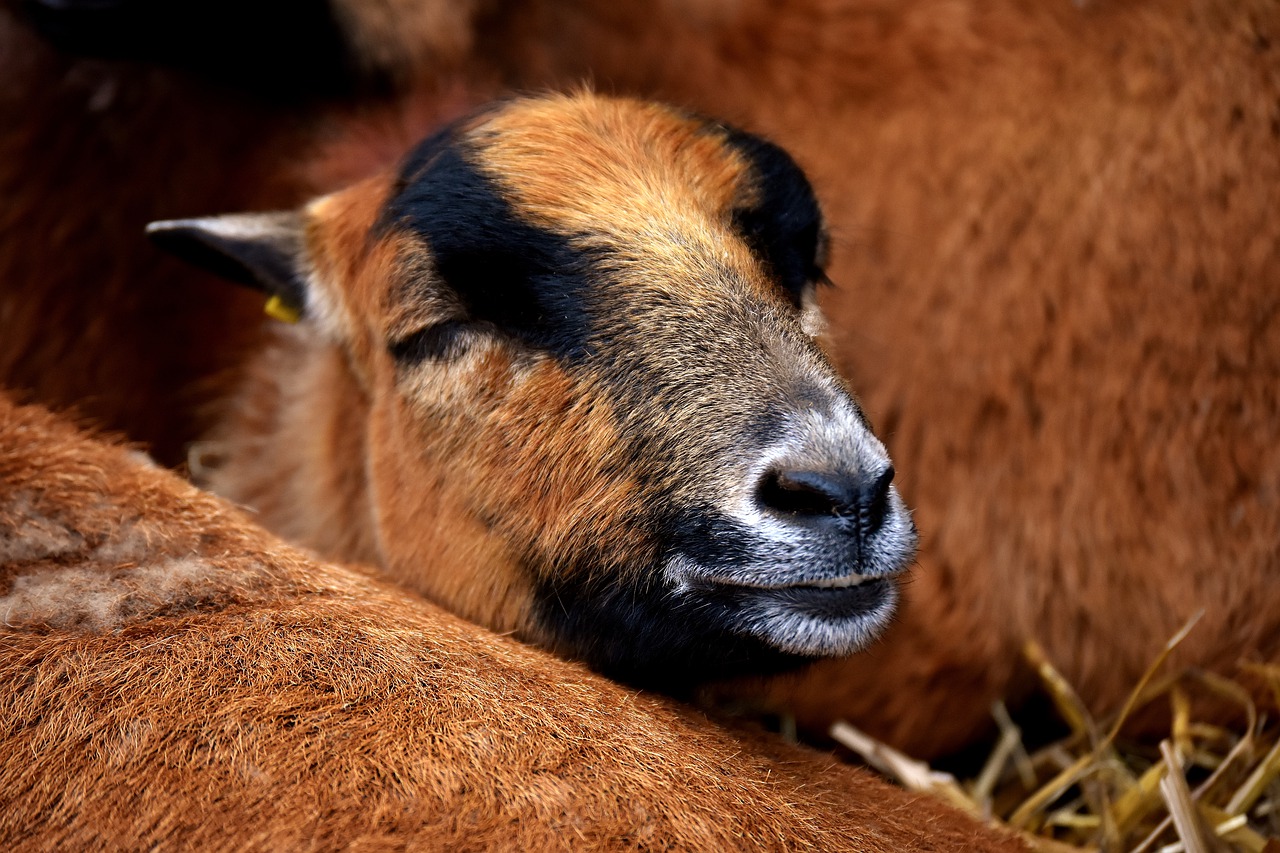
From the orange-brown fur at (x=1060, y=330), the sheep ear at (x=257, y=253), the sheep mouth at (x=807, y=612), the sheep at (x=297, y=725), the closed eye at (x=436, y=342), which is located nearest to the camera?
the sheep at (x=297, y=725)

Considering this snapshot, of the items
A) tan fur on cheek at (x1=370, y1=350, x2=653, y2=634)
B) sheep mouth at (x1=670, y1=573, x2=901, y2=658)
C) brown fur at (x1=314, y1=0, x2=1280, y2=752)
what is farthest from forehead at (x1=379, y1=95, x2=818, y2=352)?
brown fur at (x1=314, y1=0, x2=1280, y2=752)

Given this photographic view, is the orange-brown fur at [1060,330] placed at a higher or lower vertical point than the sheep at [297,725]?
higher

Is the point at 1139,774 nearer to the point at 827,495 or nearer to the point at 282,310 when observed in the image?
the point at 827,495

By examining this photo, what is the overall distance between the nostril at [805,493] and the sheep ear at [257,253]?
1.98 metres

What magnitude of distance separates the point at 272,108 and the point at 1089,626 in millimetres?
3827

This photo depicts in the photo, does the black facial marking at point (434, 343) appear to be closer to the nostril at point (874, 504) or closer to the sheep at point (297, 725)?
the sheep at point (297, 725)

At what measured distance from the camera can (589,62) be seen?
5027mm

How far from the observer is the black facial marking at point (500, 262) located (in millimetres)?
3129

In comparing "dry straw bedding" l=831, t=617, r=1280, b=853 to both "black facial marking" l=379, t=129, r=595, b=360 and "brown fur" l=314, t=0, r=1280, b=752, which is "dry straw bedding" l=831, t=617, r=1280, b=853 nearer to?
"brown fur" l=314, t=0, r=1280, b=752

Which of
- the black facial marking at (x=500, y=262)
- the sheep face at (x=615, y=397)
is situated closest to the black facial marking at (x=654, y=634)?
the sheep face at (x=615, y=397)

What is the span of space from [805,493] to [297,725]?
116cm

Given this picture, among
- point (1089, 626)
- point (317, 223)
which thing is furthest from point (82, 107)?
point (1089, 626)

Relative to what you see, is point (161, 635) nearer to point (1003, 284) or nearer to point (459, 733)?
point (459, 733)

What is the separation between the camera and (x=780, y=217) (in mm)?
3455
